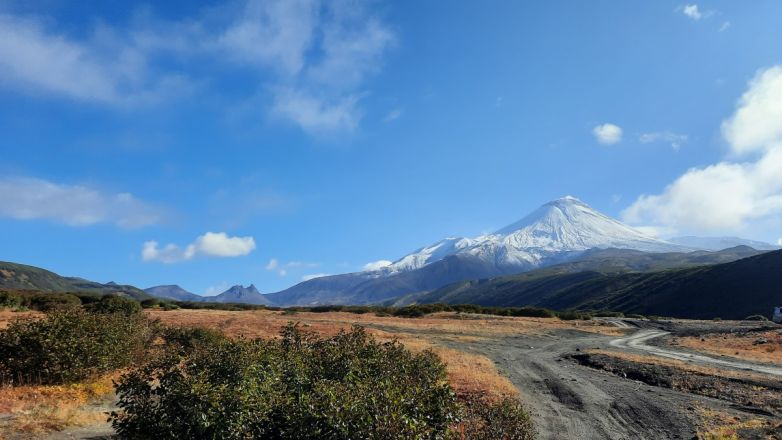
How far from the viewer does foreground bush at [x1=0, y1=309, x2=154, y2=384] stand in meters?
16.0

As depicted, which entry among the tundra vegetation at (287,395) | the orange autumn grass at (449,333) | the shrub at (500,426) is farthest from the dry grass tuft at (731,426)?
the tundra vegetation at (287,395)

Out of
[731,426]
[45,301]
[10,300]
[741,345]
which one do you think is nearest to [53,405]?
[731,426]

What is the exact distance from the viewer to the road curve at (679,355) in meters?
30.0

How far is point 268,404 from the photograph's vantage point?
8391mm

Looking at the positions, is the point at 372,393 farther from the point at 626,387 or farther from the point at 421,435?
the point at 626,387

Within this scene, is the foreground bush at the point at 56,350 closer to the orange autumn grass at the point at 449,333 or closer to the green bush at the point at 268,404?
the orange autumn grass at the point at 449,333

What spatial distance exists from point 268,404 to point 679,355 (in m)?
39.8

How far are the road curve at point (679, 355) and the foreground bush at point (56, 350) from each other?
36254 millimetres

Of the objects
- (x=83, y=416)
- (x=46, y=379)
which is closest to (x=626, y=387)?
(x=83, y=416)

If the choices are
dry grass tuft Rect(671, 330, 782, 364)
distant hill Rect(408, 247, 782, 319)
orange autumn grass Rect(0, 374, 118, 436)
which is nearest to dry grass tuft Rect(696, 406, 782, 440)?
orange autumn grass Rect(0, 374, 118, 436)

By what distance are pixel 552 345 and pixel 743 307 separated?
114818 mm

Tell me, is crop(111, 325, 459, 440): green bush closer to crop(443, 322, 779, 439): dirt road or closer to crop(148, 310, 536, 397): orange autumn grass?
crop(148, 310, 536, 397): orange autumn grass

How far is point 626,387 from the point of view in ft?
80.0

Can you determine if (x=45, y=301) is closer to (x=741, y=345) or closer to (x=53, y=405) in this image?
(x=53, y=405)
